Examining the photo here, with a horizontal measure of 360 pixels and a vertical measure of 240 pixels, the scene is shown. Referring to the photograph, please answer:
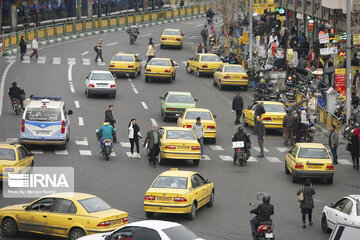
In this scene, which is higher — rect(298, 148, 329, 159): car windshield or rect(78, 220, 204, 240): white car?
rect(78, 220, 204, 240): white car

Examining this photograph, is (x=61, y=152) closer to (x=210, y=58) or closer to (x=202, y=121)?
(x=202, y=121)

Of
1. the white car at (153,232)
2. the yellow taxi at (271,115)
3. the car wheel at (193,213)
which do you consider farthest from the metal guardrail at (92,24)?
the white car at (153,232)

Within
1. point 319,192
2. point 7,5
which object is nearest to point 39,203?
point 319,192

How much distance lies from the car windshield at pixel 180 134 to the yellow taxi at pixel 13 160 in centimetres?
579

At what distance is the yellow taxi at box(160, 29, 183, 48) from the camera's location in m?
65.2

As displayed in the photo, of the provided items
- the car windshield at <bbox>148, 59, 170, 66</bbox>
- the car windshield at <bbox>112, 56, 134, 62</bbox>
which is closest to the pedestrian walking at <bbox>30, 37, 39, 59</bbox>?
the car windshield at <bbox>112, 56, 134, 62</bbox>

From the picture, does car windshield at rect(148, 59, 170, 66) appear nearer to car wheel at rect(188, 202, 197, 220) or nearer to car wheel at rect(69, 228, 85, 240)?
car wheel at rect(188, 202, 197, 220)

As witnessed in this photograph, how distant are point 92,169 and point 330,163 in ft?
26.2

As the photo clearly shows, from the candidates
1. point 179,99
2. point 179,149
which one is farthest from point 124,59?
point 179,149

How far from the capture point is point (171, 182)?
23.5 meters

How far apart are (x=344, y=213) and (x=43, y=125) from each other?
13941mm

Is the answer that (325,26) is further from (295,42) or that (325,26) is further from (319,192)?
(319,192)

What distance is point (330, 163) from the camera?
2803 centimetres

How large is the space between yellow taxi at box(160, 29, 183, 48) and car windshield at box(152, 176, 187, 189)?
42.1 meters
